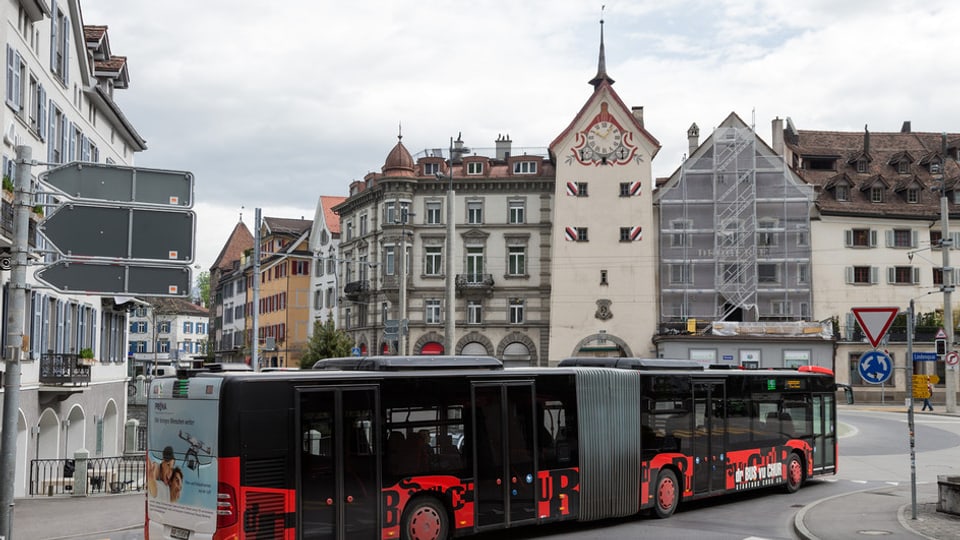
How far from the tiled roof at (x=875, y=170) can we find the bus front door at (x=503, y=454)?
53785 millimetres

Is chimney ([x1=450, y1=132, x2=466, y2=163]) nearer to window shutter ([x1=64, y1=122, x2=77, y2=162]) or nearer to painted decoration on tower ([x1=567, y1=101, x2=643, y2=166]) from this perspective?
painted decoration on tower ([x1=567, y1=101, x2=643, y2=166])

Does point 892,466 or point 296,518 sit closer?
point 296,518

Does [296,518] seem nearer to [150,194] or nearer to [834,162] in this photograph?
[150,194]

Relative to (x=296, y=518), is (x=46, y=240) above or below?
above

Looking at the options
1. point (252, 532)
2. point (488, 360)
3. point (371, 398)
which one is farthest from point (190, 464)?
point (488, 360)

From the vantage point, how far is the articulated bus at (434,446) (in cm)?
1329

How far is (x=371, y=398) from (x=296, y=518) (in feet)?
6.54

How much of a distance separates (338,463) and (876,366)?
352 inches

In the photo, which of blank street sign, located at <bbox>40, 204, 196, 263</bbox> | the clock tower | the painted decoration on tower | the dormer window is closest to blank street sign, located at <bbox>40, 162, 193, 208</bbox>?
blank street sign, located at <bbox>40, 204, 196, 263</bbox>

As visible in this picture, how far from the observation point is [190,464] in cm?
1353

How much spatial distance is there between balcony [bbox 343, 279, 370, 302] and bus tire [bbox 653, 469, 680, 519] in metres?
51.6

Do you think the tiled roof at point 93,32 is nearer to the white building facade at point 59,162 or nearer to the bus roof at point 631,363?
the white building facade at point 59,162

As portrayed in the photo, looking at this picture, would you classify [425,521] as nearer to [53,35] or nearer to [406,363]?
[406,363]

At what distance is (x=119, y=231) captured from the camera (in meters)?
12.1
